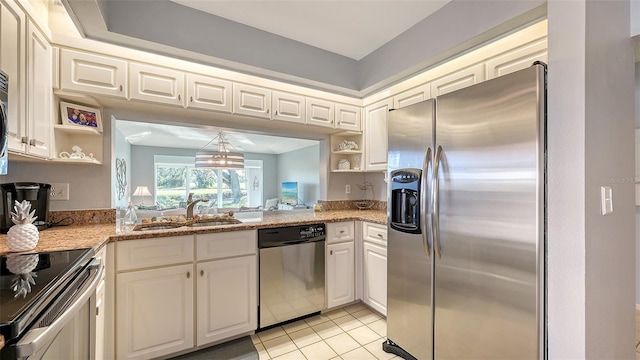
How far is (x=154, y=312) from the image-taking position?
177 centimetres

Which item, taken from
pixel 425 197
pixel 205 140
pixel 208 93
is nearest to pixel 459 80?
pixel 425 197

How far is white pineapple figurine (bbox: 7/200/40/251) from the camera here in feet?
4.23

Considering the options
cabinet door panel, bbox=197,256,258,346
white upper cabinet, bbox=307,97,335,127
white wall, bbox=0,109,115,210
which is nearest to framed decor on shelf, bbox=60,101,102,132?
white wall, bbox=0,109,115,210

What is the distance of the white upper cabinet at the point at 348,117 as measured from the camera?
2928 mm

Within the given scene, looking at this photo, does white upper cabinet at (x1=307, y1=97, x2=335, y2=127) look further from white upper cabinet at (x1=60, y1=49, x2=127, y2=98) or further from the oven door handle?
the oven door handle

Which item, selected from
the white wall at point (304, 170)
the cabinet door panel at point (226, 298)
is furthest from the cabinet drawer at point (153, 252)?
the white wall at point (304, 170)

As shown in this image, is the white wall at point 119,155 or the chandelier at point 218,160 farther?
the chandelier at point 218,160

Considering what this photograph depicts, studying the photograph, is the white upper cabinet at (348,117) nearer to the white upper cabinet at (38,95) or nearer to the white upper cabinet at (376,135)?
the white upper cabinet at (376,135)

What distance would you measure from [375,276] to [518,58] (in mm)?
1950

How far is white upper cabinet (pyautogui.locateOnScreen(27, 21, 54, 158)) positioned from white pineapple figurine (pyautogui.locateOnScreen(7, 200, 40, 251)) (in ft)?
1.25

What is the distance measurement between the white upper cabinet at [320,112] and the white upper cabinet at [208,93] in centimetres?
79

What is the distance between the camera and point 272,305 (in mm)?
2191

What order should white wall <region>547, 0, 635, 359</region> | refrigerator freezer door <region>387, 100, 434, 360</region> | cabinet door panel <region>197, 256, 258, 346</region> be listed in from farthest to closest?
cabinet door panel <region>197, 256, 258, 346</region>, refrigerator freezer door <region>387, 100, 434, 360</region>, white wall <region>547, 0, 635, 359</region>

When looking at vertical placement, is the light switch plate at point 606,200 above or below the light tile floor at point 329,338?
above
